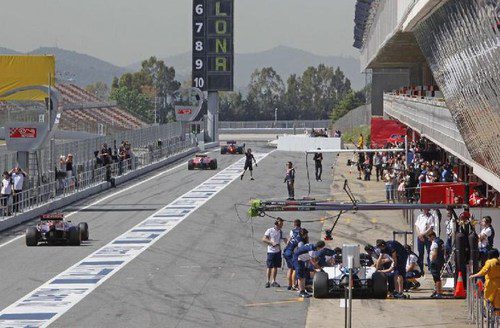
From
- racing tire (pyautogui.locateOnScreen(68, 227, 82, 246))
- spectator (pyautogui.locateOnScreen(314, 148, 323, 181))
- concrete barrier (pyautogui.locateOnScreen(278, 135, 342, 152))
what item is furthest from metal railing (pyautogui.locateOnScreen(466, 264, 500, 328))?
concrete barrier (pyautogui.locateOnScreen(278, 135, 342, 152))

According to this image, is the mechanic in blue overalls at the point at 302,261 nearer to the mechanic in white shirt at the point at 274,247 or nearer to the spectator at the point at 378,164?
the mechanic in white shirt at the point at 274,247

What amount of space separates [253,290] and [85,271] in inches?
186

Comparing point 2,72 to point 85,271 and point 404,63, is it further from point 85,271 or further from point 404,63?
point 85,271

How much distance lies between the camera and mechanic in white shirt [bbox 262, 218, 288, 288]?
86.8ft

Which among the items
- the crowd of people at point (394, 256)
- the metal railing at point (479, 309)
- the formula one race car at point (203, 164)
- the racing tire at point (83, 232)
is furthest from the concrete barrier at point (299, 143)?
the metal railing at point (479, 309)

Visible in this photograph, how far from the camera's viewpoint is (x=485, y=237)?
80.3ft

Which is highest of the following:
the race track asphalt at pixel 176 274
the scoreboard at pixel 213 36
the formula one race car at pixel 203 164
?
the scoreboard at pixel 213 36

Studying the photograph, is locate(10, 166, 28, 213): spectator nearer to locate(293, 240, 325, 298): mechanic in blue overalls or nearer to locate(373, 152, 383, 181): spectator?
locate(293, 240, 325, 298): mechanic in blue overalls

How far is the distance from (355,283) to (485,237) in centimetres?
276

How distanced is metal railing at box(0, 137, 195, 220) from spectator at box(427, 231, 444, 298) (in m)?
16.6

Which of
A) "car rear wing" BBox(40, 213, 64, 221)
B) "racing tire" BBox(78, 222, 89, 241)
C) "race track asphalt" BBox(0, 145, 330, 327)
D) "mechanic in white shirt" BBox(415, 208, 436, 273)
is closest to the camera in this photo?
"race track asphalt" BBox(0, 145, 330, 327)

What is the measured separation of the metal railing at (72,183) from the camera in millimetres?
39906

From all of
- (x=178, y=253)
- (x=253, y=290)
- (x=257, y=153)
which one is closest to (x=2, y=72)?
(x=257, y=153)

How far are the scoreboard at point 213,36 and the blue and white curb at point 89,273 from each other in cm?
4617
